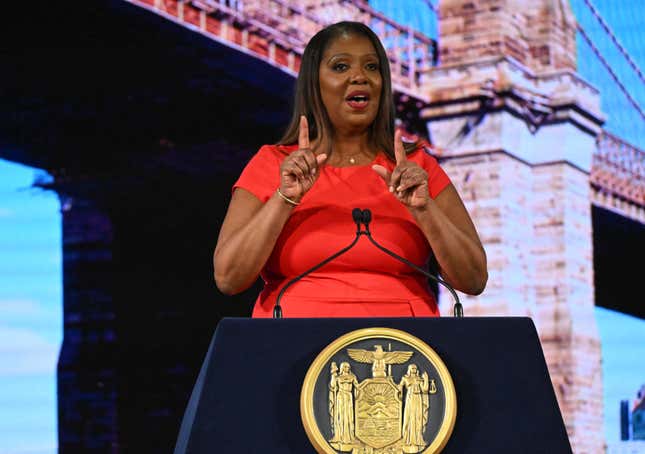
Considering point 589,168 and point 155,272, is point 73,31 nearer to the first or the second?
point 155,272

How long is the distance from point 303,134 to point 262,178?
0.10m

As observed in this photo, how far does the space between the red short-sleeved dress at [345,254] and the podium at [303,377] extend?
28cm

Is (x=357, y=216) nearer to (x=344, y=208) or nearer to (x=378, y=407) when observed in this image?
(x=344, y=208)

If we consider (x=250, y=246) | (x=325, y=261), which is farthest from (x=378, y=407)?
(x=250, y=246)

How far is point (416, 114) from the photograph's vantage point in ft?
30.5

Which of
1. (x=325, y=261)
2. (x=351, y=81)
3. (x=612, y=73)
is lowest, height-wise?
(x=325, y=261)

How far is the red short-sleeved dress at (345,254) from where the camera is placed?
5.43 feet

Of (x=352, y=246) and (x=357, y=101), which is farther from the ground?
(x=357, y=101)

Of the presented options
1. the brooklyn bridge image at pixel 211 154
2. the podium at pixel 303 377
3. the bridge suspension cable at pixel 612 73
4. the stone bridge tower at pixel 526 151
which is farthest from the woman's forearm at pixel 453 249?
the bridge suspension cable at pixel 612 73

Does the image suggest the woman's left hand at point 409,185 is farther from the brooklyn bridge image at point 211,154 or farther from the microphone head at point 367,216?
the brooklyn bridge image at point 211,154

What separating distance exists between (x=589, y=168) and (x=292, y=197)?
8.54 m

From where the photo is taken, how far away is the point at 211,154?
8.04 meters

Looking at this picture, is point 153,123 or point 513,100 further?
point 513,100

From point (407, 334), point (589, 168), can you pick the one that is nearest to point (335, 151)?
point (407, 334)
